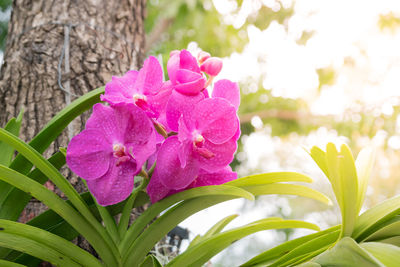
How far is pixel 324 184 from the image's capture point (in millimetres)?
4875

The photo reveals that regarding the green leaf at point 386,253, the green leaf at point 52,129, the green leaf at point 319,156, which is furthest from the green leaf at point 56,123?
the green leaf at point 386,253

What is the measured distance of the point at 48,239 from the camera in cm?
53

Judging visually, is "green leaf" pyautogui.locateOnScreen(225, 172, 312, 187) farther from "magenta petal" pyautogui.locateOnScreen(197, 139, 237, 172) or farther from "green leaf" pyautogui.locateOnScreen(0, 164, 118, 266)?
"green leaf" pyautogui.locateOnScreen(0, 164, 118, 266)

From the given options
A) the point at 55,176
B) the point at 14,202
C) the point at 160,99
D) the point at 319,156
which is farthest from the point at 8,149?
the point at 319,156

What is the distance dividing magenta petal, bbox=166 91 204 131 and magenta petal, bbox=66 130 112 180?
0.33ft

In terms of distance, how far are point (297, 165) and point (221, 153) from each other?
4633 millimetres

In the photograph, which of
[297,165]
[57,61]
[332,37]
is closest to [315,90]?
[332,37]

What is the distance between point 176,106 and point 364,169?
0.96ft

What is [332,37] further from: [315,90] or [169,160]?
[169,160]

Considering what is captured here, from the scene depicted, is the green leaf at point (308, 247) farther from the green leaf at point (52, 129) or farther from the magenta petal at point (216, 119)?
the green leaf at point (52, 129)

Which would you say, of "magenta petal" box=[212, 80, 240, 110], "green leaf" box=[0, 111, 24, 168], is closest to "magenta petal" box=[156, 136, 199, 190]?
"magenta petal" box=[212, 80, 240, 110]

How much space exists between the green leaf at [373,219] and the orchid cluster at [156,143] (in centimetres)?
20

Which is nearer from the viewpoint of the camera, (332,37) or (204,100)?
(204,100)

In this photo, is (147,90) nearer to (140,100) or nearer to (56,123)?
(140,100)
